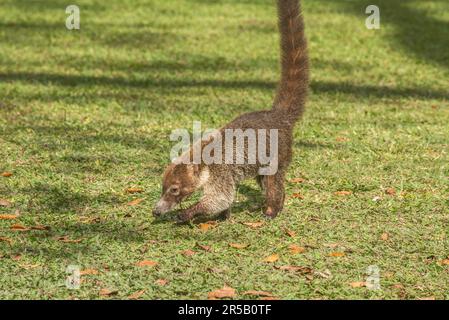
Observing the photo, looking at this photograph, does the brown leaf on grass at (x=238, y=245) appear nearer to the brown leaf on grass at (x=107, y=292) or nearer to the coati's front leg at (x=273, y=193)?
the coati's front leg at (x=273, y=193)

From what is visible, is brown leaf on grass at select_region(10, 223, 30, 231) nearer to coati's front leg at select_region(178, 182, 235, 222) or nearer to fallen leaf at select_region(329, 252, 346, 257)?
coati's front leg at select_region(178, 182, 235, 222)

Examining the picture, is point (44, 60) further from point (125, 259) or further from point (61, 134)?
point (125, 259)

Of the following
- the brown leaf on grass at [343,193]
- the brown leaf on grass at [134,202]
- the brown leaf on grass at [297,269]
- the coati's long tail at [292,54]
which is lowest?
the brown leaf on grass at [297,269]

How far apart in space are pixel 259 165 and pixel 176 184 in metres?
0.59

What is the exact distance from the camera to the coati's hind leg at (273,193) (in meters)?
5.96

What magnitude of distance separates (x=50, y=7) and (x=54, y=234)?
10.1 m

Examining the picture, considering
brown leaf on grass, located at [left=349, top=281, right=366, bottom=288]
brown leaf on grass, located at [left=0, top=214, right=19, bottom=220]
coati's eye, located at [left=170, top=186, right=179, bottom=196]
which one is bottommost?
brown leaf on grass, located at [left=349, top=281, right=366, bottom=288]

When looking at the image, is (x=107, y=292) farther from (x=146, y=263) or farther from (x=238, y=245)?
(x=238, y=245)

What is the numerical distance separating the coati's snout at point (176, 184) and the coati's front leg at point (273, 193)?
1.67 feet

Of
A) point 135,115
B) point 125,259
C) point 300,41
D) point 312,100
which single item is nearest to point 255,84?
point 312,100

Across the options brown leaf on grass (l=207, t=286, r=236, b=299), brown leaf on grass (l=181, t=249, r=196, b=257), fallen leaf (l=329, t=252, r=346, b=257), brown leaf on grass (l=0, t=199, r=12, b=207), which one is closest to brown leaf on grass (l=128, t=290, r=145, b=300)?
brown leaf on grass (l=207, t=286, r=236, b=299)

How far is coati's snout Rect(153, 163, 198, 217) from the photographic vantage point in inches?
227

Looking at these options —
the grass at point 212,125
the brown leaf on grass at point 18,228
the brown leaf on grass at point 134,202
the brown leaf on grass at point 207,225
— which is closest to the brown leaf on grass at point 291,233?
the grass at point 212,125
